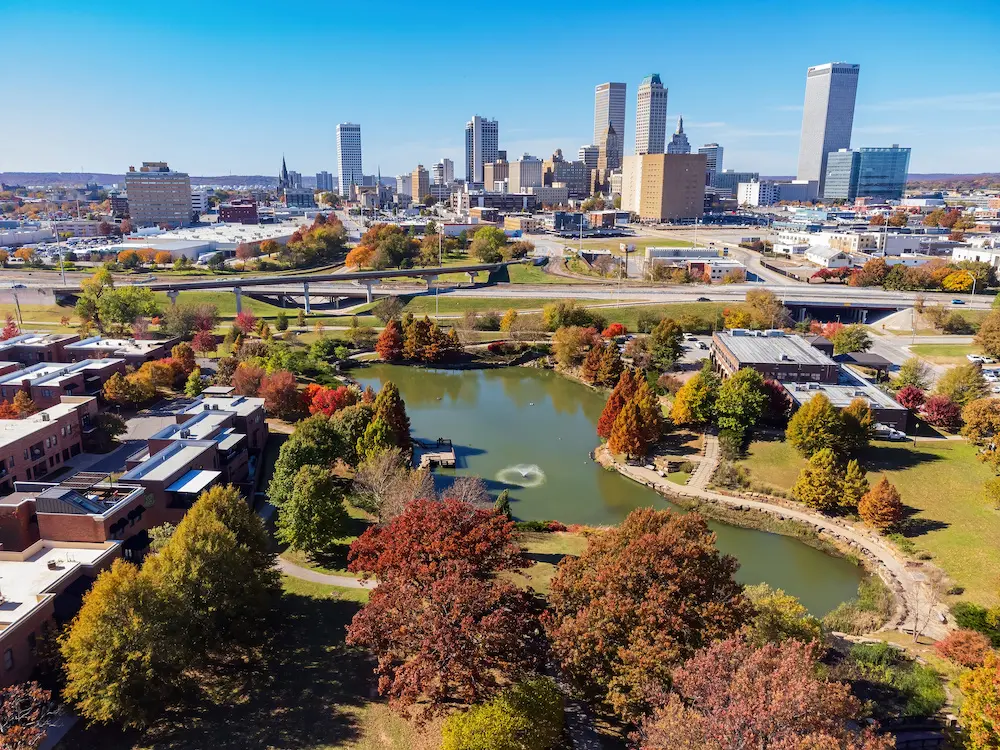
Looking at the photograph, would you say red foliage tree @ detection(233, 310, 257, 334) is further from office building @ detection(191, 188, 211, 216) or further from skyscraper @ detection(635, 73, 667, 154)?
skyscraper @ detection(635, 73, 667, 154)

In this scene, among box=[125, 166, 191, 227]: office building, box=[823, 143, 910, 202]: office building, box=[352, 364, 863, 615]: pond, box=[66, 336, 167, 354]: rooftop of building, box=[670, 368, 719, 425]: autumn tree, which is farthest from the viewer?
box=[823, 143, 910, 202]: office building

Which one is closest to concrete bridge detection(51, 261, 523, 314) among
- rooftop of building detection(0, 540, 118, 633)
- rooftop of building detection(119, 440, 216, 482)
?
rooftop of building detection(119, 440, 216, 482)

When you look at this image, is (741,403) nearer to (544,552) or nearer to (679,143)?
(544,552)

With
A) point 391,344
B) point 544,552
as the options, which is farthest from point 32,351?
point 544,552

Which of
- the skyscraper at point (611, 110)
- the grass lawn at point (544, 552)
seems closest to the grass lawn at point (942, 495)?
the grass lawn at point (544, 552)

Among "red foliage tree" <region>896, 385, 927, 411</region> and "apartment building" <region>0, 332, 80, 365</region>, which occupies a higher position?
"apartment building" <region>0, 332, 80, 365</region>

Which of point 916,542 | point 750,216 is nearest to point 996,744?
point 916,542
